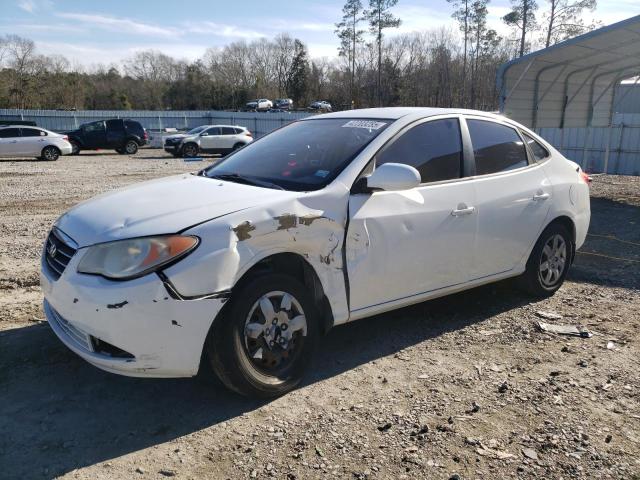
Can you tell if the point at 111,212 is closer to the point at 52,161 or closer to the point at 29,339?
the point at 29,339

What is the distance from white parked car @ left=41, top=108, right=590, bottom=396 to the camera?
2830 millimetres

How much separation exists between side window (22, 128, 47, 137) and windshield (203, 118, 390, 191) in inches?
806

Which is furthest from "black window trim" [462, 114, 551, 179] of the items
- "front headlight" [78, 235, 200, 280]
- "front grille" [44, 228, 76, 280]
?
"front grille" [44, 228, 76, 280]

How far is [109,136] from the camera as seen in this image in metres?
27.1

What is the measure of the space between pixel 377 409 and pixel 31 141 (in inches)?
882

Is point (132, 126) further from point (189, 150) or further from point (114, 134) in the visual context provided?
point (189, 150)

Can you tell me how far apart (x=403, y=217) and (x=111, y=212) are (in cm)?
192

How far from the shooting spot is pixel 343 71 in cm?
6619

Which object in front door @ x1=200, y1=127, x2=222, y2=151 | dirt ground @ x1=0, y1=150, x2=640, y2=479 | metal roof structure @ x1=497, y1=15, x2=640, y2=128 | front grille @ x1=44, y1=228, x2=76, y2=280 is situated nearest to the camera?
dirt ground @ x1=0, y1=150, x2=640, y2=479

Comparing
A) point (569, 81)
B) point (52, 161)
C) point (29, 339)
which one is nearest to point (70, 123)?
point (52, 161)

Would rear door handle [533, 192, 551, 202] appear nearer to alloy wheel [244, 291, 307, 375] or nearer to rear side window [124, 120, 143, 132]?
alloy wheel [244, 291, 307, 375]

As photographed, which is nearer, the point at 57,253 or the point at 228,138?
the point at 57,253

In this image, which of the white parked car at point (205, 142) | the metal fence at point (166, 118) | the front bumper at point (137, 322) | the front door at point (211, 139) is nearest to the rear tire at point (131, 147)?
the white parked car at point (205, 142)

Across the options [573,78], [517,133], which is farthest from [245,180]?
[573,78]
